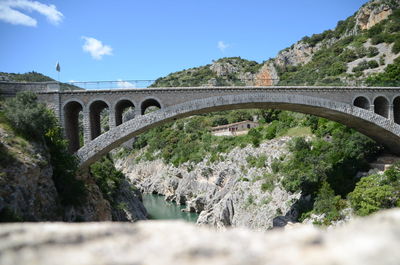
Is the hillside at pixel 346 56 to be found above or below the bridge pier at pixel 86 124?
above

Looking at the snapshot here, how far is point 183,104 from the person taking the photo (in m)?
17.6

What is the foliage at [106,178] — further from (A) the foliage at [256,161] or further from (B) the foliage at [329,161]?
(B) the foliage at [329,161]

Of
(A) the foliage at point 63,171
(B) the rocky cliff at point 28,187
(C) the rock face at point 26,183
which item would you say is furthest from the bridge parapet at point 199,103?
(C) the rock face at point 26,183

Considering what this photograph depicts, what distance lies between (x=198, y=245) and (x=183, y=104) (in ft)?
52.4

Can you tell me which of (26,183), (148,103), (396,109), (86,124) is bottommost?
(26,183)

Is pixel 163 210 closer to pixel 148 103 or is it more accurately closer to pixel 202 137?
pixel 202 137

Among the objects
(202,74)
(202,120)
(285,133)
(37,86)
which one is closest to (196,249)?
(37,86)

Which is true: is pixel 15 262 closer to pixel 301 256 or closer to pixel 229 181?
pixel 301 256

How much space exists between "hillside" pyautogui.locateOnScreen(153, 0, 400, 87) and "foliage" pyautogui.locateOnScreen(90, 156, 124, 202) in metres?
8.61

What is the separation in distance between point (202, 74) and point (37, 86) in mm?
82813

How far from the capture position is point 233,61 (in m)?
101

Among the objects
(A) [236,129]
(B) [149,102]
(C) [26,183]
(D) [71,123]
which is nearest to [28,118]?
(C) [26,183]

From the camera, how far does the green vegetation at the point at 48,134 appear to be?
13367 millimetres

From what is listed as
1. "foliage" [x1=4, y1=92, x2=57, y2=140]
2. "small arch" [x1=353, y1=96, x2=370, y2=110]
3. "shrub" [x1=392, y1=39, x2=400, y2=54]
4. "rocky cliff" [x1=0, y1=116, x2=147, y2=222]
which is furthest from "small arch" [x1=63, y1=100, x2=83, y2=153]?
"shrub" [x1=392, y1=39, x2=400, y2=54]
